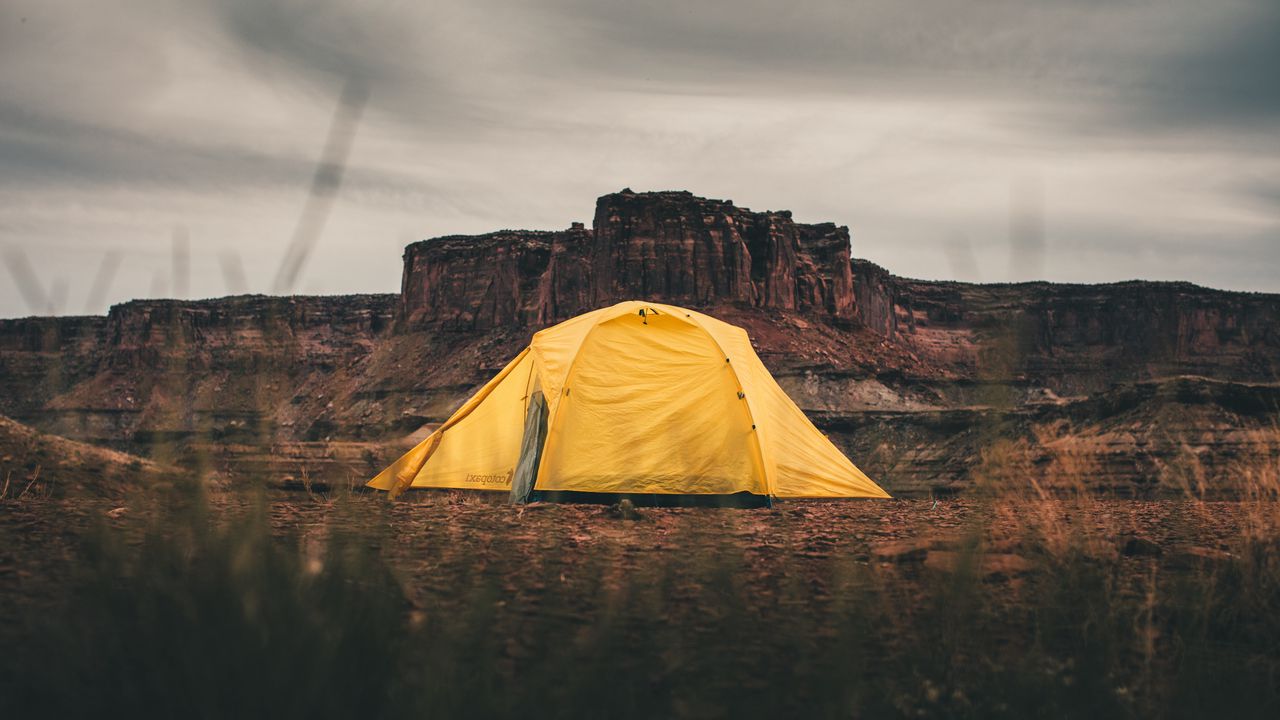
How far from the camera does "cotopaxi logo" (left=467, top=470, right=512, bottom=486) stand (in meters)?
12.2

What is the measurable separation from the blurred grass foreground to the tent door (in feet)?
17.5

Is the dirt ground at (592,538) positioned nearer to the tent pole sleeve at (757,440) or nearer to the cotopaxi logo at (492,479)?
the tent pole sleeve at (757,440)

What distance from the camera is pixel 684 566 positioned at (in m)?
5.82

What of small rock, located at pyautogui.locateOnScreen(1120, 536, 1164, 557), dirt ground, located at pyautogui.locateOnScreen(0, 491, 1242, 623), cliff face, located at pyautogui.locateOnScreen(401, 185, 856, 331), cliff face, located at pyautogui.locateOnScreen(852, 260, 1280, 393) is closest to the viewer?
dirt ground, located at pyautogui.locateOnScreen(0, 491, 1242, 623)

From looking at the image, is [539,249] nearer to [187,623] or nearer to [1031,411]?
[1031,411]

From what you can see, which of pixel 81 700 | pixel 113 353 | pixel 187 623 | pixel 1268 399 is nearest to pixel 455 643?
pixel 187 623

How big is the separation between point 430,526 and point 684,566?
281 cm

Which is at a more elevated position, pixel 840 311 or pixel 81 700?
pixel 840 311

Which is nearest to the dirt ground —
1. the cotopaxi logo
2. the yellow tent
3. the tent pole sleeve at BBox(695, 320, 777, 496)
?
the tent pole sleeve at BBox(695, 320, 777, 496)

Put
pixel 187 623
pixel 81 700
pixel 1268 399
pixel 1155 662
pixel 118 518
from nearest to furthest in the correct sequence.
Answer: pixel 81 700 → pixel 187 623 → pixel 1155 662 → pixel 118 518 → pixel 1268 399

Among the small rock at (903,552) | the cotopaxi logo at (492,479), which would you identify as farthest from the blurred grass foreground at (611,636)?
the cotopaxi logo at (492,479)

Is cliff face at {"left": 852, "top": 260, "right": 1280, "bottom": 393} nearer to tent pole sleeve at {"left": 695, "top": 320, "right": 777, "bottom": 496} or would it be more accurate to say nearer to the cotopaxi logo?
tent pole sleeve at {"left": 695, "top": 320, "right": 777, "bottom": 496}

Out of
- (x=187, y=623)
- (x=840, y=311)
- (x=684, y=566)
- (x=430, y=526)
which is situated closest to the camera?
(x=187, y=623)

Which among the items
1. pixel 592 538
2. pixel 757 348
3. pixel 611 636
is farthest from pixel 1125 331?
pixel 611 636
